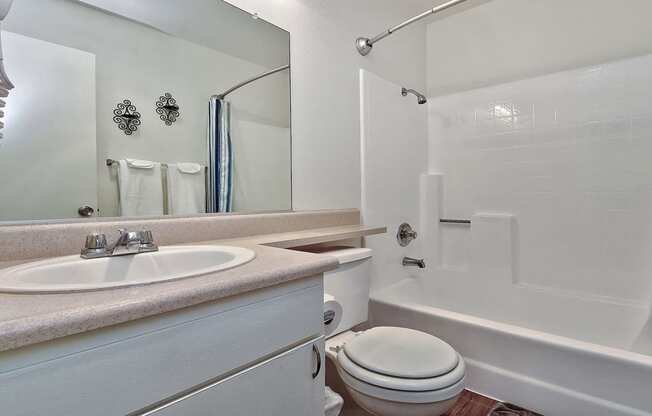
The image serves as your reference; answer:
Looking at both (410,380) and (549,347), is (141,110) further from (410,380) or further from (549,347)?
(549,347)

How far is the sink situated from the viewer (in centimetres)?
56

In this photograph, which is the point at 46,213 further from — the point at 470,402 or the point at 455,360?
the point at 470,402

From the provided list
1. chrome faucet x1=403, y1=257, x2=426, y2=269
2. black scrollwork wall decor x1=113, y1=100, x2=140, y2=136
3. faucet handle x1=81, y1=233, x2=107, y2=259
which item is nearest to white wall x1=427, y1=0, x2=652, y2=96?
chrome faucet x1=403, y1=257, x2=426, y2=269

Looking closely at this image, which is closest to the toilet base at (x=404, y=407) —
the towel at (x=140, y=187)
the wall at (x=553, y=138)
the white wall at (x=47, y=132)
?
the towel at (x=140, y=187)

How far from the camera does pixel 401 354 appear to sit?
44.2 inches

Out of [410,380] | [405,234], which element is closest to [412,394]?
[410,380]

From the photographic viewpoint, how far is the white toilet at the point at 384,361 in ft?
3.23

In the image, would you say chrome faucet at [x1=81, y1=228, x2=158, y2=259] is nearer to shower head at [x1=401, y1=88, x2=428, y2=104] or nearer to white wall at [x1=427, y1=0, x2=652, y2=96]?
shower head at [x1=401, y1=88, x2=428, y2=104]

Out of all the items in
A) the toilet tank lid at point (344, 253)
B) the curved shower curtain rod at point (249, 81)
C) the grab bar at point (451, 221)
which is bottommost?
the toilet tank lid at point (344, 253)

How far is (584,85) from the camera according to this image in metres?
1.84

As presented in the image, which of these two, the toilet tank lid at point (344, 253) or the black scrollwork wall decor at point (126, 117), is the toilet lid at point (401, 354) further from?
the black scrollwork wall decor at point (126, 117)

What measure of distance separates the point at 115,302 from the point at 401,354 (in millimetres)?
937

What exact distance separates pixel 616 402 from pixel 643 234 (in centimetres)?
97

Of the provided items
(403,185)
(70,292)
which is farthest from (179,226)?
(403,185)
